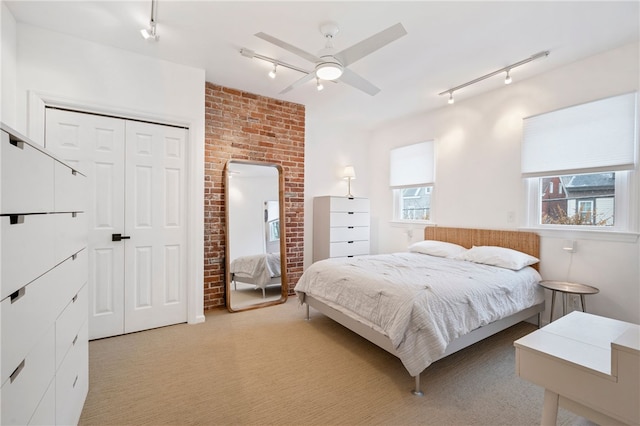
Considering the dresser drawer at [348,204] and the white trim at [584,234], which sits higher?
the dresser drawer at [348,204]

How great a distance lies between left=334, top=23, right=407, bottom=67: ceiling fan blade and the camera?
1.81 m

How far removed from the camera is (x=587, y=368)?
1.00m

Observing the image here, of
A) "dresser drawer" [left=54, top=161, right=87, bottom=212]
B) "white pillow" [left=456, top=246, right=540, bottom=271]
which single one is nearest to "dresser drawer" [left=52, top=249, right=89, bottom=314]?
"dresser drawer" [left=54, top=161, right=87, bottom=212]

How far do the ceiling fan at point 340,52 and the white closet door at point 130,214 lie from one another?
5.75ft

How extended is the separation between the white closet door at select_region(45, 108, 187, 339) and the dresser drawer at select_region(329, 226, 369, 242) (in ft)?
6.79

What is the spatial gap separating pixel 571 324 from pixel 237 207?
3324 millimetres

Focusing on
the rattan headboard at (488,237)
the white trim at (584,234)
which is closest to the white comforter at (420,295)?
the rattan headboard at (488,237)

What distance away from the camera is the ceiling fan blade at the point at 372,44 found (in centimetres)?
181

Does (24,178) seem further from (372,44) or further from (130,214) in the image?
(130,214)

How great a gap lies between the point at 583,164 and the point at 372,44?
8.17ft

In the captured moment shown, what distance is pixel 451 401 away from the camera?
1.87 meters

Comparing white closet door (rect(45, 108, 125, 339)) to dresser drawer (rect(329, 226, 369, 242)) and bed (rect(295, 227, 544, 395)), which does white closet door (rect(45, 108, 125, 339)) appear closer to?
bed (rect(295, 227, 544, 395))

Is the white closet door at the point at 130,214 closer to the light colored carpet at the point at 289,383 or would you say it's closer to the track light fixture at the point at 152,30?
the light colored carpet at the point at 289,383

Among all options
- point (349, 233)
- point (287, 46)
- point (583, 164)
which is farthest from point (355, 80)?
point (349, 233)
